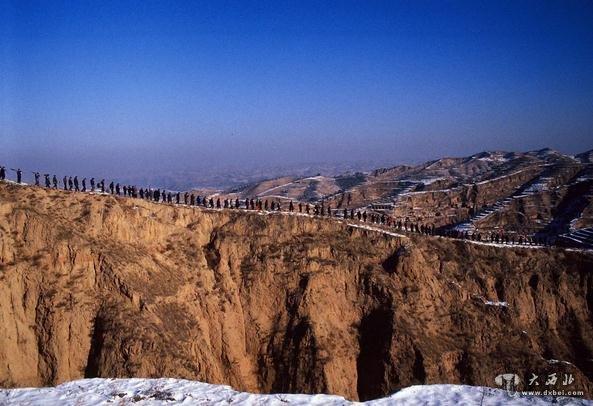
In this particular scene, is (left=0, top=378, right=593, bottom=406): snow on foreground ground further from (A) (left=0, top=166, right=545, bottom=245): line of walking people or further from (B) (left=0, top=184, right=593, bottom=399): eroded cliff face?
(A) (left=0, top=166, right=545, bottom=245): line of walking people

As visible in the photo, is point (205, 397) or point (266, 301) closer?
point (205, 397)

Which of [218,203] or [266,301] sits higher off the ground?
[218,203]

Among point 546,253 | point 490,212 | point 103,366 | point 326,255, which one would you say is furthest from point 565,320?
point 490,212

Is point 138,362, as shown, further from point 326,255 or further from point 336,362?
point 326,255

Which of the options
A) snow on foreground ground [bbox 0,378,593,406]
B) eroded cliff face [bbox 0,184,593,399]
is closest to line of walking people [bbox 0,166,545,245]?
eroded cliff face [bbox 0,184,593,399]

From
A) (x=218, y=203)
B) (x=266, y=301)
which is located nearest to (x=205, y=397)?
(x=266, y=301)

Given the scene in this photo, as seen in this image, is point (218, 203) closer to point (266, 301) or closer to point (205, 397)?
point (266, 301)

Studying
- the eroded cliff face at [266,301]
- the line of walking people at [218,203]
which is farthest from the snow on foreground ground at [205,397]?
the line of walking people at [218,203]

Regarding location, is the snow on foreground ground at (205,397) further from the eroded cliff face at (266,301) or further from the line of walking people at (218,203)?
the line of walking people at (218,203)

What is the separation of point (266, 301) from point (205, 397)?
2376cm

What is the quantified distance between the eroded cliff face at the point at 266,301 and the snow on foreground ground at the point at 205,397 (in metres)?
14.8

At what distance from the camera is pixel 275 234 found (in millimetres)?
38375

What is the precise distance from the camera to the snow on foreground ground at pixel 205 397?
11719 millimetres

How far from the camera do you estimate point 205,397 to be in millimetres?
12117
